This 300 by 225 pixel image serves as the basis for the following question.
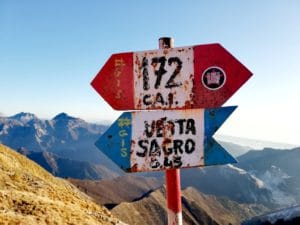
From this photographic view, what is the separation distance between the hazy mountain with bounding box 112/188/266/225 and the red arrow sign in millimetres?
105761

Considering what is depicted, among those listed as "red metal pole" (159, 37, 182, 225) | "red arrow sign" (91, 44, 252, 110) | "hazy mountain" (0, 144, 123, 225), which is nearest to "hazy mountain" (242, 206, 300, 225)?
"hazy mountain" (0, 144, 123, 225)

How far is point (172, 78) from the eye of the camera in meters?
5.28

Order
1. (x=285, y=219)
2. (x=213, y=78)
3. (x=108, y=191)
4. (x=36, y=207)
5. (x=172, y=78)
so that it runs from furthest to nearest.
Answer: (x=108, y=191)
(x=36, y=207)
(x=285, y=219)
(x=172, y=78)
(x=213, y=78)

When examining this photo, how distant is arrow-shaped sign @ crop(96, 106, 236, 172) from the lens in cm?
509

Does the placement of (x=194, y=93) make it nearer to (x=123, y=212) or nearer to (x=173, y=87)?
(x=173, y=87)

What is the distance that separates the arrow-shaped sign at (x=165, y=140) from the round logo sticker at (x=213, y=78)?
33 cm

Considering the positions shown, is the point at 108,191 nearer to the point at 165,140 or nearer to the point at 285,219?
the point at 285,219

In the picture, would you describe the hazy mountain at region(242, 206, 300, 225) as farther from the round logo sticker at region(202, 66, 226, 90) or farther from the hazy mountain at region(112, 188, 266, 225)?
the hazy mountain at region(112, 188, 266, 225)

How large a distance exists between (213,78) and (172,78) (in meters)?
0.56

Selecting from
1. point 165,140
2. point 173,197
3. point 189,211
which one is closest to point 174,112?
point 165,140

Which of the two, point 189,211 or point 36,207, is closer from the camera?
point 36,207

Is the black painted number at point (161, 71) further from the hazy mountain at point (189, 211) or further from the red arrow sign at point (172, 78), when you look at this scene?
the hazy mountain at point (189, 211)

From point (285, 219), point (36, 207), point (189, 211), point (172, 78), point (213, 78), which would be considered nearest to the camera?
point (213, 78)

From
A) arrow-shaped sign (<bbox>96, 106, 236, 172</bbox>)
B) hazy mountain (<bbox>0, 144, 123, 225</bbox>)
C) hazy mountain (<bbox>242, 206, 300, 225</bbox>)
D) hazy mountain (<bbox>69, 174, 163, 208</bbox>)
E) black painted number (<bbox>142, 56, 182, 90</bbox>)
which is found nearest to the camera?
arrow-shaped sign (<bbox>96, 106, 236, 172</bbox>)
